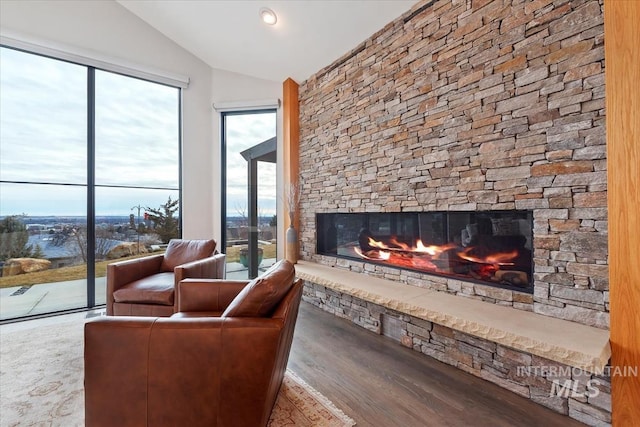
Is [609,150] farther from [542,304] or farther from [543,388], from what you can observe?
[543,388]

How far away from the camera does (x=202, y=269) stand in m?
2.74

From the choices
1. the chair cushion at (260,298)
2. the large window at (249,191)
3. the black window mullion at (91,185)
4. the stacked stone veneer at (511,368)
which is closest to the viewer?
the chair cushion at (260,298)

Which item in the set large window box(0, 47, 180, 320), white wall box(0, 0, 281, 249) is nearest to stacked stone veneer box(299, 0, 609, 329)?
white wall box(0, 0, 281, 249)

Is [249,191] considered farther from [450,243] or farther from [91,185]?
[450,243]

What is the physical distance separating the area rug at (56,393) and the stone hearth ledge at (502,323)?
815mm

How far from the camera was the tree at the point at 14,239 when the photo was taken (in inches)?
118

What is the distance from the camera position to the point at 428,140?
2.31m

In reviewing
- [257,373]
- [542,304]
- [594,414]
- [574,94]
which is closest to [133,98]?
[257,373]

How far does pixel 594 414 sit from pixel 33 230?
198 inches

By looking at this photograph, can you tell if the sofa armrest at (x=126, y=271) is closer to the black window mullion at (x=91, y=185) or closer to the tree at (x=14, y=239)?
the black window mullion at (x=91, y=185)

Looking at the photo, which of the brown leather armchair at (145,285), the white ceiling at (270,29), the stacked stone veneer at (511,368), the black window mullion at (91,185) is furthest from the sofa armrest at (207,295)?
the white ceiling at (270,29)

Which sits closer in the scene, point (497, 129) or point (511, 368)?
point (511, 368)

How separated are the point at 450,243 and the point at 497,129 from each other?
901mm

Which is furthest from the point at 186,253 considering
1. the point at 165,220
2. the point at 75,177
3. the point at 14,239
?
the point at 14,239
